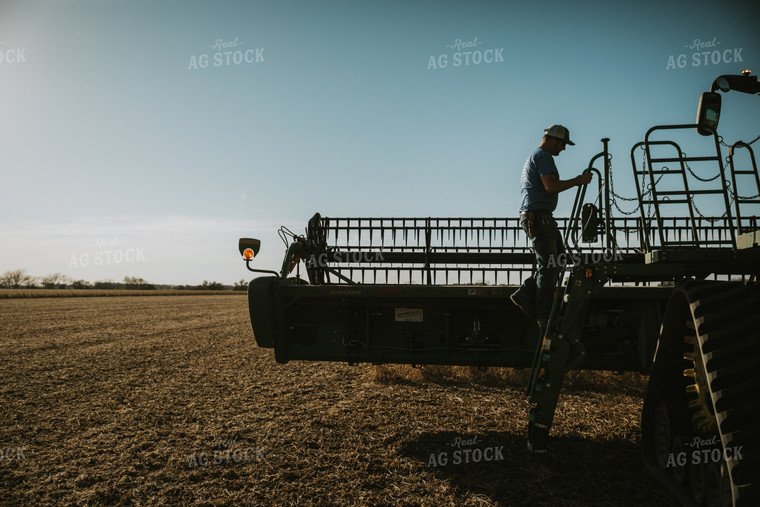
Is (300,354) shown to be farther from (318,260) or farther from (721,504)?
(721,504)

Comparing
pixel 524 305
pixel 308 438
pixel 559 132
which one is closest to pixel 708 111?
pixel 559 132

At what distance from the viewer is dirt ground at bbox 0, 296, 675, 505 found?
3.78m

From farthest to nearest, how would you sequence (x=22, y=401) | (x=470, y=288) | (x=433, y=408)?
(x=22, y=401) < (x=433, y=408) < (x=470, y=288)

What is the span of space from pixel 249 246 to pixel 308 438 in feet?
6.76

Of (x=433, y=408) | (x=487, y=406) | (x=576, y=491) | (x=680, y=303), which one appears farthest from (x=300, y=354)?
(x=680, y=303)

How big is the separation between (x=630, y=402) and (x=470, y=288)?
318 cm

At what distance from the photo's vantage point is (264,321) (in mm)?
5191

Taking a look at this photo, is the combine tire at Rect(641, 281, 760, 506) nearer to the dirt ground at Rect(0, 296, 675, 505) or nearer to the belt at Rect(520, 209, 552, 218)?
the dirt ground at Rect(0, 296, 675, 505)

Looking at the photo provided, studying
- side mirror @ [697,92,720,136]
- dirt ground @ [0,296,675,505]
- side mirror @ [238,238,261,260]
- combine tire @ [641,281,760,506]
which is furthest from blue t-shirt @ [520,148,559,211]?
side mirror @ [238,238,261,260]

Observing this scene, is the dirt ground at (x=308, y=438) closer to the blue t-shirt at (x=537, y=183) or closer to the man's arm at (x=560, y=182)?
the blue t-shirt at (x=537, y=183)

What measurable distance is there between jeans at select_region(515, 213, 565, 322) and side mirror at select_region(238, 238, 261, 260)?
270cm

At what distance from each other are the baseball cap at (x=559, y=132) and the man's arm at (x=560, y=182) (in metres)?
0.40

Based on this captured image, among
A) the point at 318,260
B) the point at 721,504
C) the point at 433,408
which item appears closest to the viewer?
the point at 721,504

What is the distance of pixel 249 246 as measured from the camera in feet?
17.4
